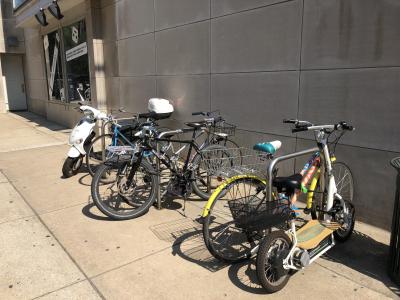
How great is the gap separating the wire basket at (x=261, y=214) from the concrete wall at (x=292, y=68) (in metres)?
1.46

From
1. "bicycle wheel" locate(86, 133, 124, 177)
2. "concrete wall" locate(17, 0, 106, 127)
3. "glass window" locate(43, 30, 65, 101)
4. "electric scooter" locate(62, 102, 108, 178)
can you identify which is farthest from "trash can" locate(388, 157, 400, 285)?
"glass window" locate(43, 30, 65, 101)

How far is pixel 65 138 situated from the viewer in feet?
30.6

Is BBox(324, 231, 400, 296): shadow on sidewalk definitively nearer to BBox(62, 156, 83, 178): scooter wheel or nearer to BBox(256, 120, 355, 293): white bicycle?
BBox(256, 120, 355, 293): white bicycle

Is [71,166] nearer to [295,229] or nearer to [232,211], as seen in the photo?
[232,211]

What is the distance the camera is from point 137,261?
3.29 meters

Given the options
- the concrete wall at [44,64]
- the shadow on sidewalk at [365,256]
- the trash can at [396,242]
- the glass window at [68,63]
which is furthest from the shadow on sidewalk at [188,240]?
the glass window at [68,63]

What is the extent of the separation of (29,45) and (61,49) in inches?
175

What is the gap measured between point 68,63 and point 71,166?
575 centimetres

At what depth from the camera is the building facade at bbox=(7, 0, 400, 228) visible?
146 inches

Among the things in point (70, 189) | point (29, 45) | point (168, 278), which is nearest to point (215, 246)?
point (168, 278)

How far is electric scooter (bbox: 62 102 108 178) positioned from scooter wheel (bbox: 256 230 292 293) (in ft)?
12.6

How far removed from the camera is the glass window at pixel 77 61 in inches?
373

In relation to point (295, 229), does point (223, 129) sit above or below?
above

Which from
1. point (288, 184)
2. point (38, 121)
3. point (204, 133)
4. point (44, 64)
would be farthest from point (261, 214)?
point (44, 64)
